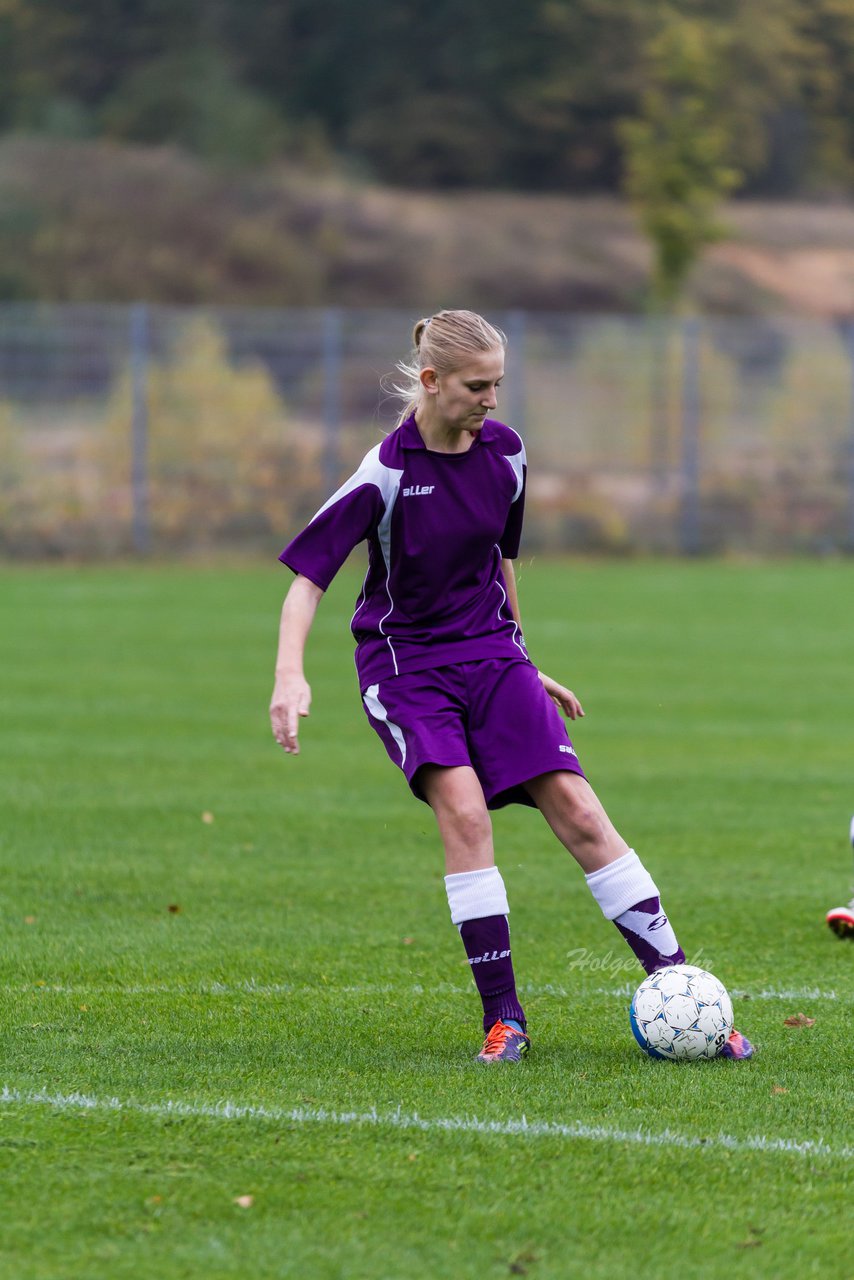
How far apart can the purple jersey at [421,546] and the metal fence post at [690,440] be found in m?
22.9

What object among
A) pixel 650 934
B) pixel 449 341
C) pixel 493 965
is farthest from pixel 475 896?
pixel 449 341

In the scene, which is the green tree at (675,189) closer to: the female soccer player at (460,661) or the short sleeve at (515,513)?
the short sleeve at (515,513)

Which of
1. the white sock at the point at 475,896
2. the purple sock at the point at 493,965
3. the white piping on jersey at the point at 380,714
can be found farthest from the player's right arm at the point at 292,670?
the purple sock at the point at 493,965

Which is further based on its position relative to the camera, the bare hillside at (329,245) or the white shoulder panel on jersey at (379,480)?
the bare hillside at (329,245)

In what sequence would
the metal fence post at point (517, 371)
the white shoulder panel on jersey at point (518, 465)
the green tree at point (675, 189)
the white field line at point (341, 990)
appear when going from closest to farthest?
1. the white shoulder panel on jersey at point (518, 465)
2. the white field line at point (341, 990)
3. the metal fence post at point (517, 371)
4. the green tree at point (675, 189)

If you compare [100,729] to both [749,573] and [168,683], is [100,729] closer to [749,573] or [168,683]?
[168,683]

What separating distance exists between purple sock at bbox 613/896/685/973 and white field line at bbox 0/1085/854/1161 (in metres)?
0.86

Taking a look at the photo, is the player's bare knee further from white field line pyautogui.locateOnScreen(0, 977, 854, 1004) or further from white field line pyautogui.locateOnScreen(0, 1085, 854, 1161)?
white field line pyautogui.locateOnScreen(0, 977, 854, 1004)

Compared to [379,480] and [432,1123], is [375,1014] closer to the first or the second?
[432,1123]

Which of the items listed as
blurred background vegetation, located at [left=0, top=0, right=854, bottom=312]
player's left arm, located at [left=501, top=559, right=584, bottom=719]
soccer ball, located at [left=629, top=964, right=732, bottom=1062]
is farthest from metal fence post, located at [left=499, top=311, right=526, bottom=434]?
blurred background vegetation, located at [left=0, top=0, right=854, bottom=312]

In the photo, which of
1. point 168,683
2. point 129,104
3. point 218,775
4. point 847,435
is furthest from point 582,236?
point 218,775

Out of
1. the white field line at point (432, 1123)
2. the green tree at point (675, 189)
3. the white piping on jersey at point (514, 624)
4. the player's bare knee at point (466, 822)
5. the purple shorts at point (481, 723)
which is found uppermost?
the green tree at point (675, 189)

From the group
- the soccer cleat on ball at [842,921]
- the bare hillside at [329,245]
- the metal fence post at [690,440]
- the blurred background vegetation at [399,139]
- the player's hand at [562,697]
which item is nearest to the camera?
the player's hand at [562,697]

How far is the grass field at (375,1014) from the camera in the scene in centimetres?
364
